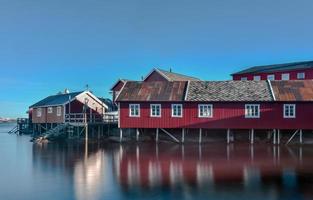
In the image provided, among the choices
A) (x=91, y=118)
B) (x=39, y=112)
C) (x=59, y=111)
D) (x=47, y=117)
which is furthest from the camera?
(x=39, y=112)

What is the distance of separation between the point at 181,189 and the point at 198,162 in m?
7.02

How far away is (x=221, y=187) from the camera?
14016 millimetres

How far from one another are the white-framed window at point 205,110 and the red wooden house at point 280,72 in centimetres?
1859

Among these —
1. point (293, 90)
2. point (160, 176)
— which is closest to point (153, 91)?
point (293, 90)

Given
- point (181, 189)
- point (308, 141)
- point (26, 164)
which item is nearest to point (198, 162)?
point (181, 189)

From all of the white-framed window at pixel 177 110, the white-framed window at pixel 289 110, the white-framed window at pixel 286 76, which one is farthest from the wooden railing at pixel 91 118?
the white-framed window at pixel 286 76

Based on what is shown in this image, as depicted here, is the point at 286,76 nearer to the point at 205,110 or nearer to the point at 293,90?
the point at 293,90

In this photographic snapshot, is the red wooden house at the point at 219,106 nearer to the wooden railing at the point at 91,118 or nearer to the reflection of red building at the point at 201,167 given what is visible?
the reflection of red building at the point at 201,167

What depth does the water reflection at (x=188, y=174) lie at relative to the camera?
1327 centimetres

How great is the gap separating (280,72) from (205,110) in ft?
63.9

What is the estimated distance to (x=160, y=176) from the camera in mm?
16359

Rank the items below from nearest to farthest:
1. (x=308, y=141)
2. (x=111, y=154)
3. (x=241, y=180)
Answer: (x=241, y=180), (x=111, y=154), (x=308, y=141)

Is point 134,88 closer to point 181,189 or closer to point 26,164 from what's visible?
point 26,164

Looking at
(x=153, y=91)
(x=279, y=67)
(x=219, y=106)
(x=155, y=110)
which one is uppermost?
(x=279, y=67)
